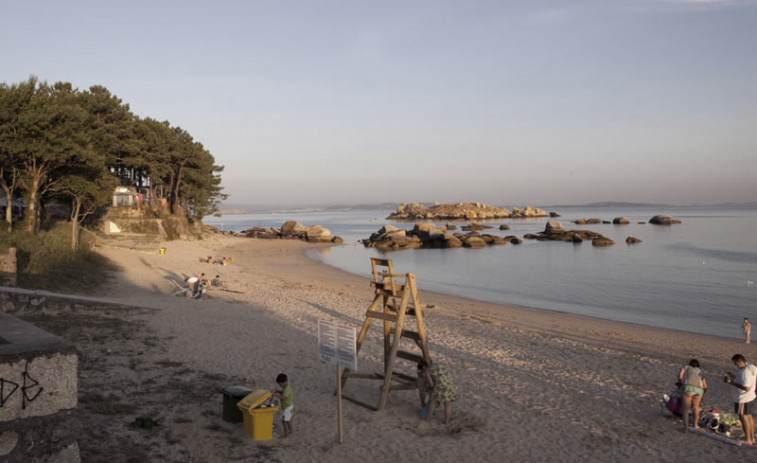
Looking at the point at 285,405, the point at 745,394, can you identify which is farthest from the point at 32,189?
the point at 745,394

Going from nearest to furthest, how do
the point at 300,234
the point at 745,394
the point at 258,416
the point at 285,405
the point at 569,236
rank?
the point at 258,416 → the point at 285,405 → the point at 745,394 → the point at 569,236 → the point at 300,234

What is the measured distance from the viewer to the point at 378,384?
11.4 metres

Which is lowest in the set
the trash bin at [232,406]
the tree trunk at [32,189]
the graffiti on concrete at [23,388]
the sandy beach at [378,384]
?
the sandy beach at [378,384]

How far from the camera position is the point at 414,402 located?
1028 cm

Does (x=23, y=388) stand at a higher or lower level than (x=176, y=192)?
lower

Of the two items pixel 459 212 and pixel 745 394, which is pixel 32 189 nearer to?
→ pixel 745 394

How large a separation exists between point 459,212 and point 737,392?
166576 mm

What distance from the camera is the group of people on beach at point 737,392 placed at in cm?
866

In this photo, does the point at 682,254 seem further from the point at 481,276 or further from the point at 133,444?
the point at 133,444

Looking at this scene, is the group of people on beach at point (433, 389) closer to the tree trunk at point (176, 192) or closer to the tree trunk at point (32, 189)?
the tree trunk at point (32, 189)

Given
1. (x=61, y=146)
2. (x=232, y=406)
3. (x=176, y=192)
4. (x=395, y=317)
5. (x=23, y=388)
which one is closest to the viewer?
(x=23, y=388)

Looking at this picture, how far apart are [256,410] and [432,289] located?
80.5 feet

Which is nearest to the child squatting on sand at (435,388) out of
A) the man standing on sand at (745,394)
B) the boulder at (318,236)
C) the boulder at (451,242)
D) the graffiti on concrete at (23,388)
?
the man standing on sand at (745,394)

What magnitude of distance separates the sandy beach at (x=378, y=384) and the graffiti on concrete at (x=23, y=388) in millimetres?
1840
